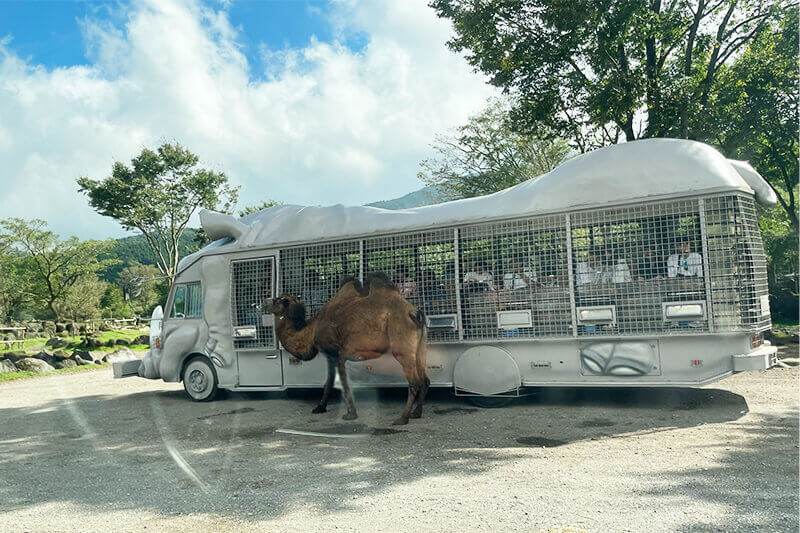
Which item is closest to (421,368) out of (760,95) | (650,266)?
(650,266)

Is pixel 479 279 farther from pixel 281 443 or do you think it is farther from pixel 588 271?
pixel 281 443

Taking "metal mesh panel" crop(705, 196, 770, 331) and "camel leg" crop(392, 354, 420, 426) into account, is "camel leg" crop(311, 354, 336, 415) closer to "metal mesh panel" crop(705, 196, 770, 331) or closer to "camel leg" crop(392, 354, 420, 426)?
"camel leg" crop(392, 354, 420, 426)

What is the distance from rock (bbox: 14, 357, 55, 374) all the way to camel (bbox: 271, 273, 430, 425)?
43.8ft

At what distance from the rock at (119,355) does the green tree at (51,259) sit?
24539 millimetres

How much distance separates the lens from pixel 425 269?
29.8 ft

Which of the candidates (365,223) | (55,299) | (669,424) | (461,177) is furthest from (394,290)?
(55,299)

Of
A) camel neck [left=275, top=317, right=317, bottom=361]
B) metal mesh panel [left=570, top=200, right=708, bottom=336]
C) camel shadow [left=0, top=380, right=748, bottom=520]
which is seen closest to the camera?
camel shadow [left=0, top=380, right=748, bottom=520]

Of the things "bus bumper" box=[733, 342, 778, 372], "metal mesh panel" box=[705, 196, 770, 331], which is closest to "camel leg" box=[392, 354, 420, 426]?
"metal mesh panel" box=[705, 196, 770, 331]

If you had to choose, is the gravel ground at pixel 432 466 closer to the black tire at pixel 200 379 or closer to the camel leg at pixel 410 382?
the camel leg at pixel 410 382

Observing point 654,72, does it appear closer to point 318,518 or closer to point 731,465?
point 731,465

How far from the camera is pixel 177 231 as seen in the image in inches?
1265

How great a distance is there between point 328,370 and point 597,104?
942cm

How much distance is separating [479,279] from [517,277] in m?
0.57

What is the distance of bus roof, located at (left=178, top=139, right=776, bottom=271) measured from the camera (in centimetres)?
748
